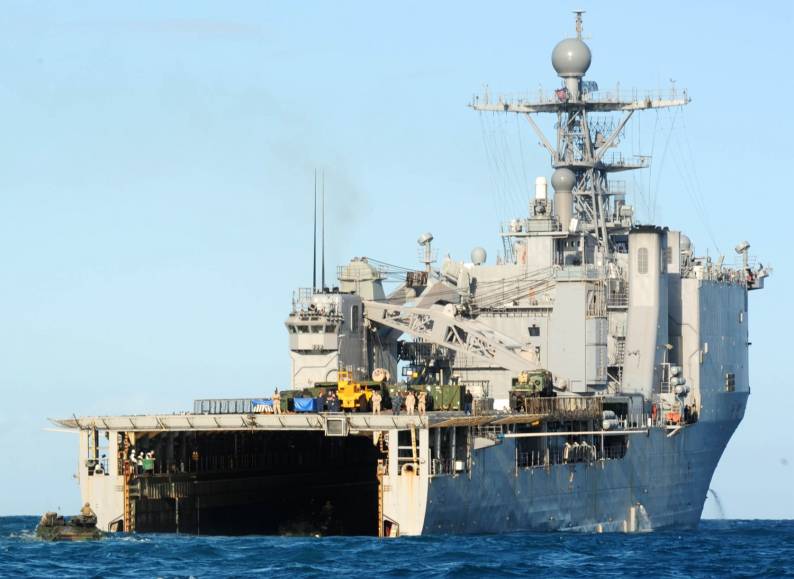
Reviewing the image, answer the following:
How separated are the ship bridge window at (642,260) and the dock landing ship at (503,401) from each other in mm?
90

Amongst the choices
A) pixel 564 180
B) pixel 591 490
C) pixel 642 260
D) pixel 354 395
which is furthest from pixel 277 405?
pixel 564 180

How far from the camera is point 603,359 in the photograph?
85875 millimetres

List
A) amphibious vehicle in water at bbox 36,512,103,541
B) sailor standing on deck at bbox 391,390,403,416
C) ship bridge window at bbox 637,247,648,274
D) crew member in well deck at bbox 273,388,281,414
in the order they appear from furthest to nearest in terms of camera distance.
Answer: ship bridge window at bbox 637,247,648,274, crew member in well deck at bbox 273,388,281,414, sailor standing on deck at bbox 391,390,403,416, amphibious vehicle in water at bbox 36,512,103,541

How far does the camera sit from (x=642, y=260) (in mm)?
86125

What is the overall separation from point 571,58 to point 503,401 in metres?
25.3

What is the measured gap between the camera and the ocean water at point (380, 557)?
58000mm

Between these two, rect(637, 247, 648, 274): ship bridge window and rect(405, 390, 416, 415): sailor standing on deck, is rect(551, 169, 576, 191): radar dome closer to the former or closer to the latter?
rect(637, 247, 648, 274): ship bridge window

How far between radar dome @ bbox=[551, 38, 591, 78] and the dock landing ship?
0.09m

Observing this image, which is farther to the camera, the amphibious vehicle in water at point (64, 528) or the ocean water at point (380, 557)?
the amphibious vehicle in water at point (64, 528)

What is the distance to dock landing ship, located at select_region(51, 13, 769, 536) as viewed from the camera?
71.4 m

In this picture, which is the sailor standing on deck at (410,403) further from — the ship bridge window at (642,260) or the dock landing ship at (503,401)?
the ship bridge window at (642,260)

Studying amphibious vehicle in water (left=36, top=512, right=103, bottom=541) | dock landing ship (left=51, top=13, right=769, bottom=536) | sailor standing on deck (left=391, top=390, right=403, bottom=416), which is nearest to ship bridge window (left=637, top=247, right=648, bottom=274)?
dock landing ship (left=51, top=13, right=769, bottom=536)

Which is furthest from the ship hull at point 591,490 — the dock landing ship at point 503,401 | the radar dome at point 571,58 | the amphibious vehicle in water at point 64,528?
the radar dome at point 571,58

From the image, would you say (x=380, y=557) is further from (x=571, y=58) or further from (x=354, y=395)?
(x=571, y=58)
